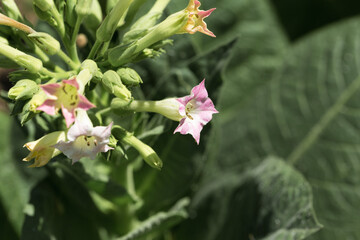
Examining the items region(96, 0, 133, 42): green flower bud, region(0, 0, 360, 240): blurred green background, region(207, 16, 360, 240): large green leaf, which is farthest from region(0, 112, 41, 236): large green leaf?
region(96, 0, 133, 42): green flower bud

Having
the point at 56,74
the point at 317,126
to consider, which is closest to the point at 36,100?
the point at 56,74

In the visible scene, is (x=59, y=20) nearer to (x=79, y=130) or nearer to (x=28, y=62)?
(x=28, y=62)

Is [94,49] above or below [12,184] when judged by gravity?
above

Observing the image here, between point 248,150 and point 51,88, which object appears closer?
point 51,88

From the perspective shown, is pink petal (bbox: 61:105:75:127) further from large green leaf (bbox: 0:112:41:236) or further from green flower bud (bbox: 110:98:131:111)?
large green leaf (bbox: 0:112:41:236)

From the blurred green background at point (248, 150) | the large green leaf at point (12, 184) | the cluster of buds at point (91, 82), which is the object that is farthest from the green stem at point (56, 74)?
the large green leaf at point (12, 184)

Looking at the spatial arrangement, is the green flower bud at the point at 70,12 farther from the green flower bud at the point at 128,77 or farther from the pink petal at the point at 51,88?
the pink petal at the point at 51,88
